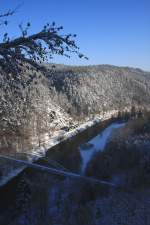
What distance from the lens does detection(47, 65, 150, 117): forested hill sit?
110 m

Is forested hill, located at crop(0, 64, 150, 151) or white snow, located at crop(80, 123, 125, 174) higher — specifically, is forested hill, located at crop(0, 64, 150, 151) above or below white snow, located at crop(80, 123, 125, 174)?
above

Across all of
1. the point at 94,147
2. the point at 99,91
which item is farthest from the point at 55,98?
the point at 94,147

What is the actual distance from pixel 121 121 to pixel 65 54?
8687 cm

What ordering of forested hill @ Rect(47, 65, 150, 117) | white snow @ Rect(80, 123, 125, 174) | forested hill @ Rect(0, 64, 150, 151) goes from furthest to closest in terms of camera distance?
forested hill @ Rect(47, 65, 150, 117) < white snow @ Rect(80, 123, 125, 174) < forested hill @ Rect(0, 64, 150, 151)

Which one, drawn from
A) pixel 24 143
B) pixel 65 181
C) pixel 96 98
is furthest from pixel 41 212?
pixel 96 98

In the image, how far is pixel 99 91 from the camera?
465 feet

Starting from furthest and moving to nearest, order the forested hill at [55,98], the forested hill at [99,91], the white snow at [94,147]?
the forested hill at [99,91]
the white snow at [94,147]
the forested hill at [55,98]

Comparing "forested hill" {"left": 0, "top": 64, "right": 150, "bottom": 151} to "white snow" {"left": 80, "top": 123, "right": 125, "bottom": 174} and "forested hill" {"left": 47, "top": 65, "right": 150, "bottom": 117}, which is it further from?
"white snow" {"left": 80, "top": 123, "right": 125, "bottom": 174}

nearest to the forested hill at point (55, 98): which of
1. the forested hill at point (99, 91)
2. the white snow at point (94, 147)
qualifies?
the forested hill at point (99, 91)

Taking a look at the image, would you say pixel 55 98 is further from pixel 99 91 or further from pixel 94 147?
pixel 94 147

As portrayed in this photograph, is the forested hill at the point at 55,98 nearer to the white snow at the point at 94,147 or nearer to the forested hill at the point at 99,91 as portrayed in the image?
the forested hill at the point at 99,91

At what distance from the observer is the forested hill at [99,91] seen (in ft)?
362

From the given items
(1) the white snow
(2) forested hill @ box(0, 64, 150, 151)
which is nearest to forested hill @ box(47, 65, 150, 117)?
(2) forested hill @ box(0, 64, 150, 151)

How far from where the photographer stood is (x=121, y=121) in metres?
90.5
